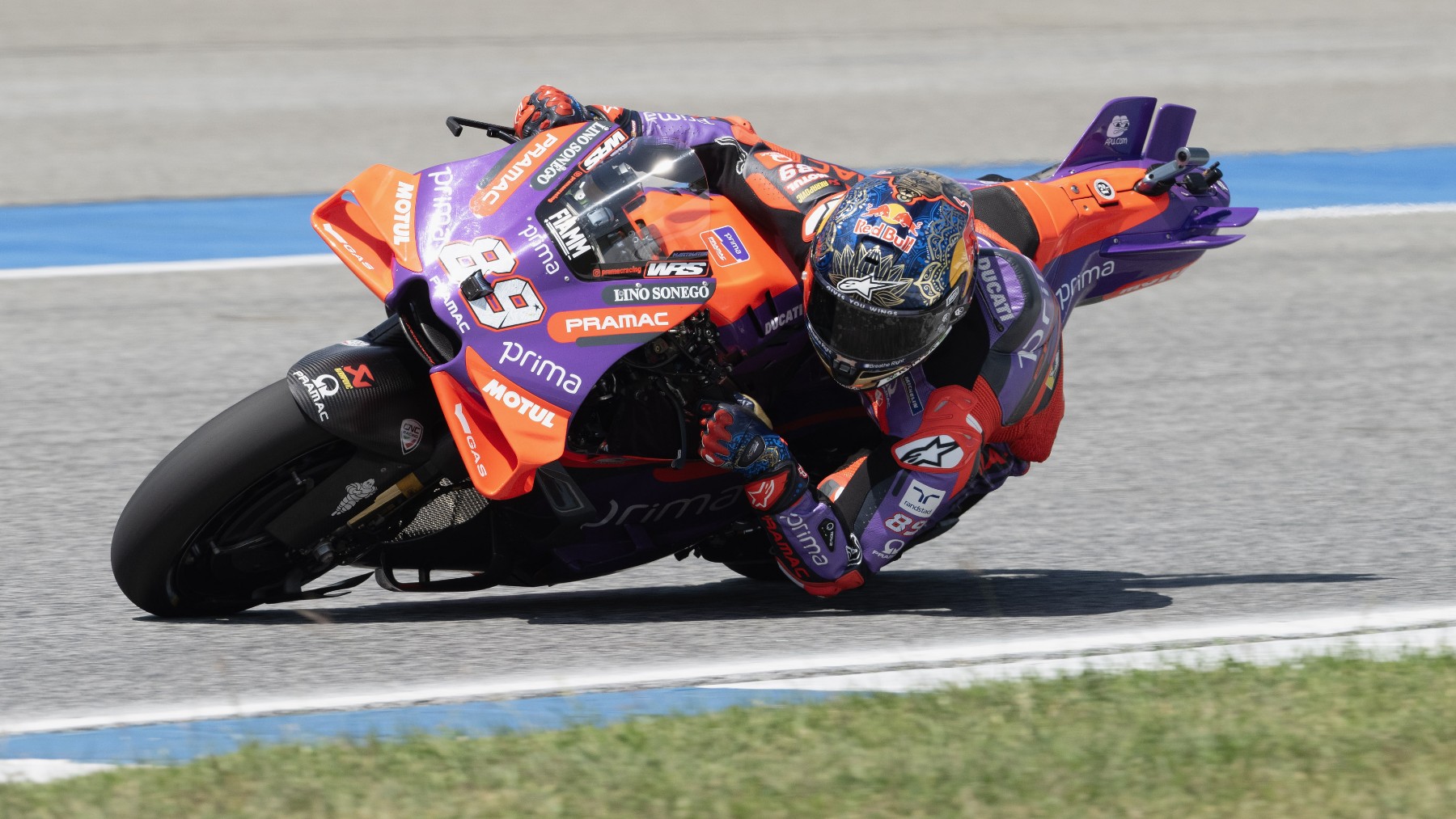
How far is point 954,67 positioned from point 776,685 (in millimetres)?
13455

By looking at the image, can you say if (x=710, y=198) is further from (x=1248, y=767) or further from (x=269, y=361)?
(x=269, y=361)

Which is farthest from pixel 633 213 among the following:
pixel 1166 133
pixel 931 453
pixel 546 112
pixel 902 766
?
pixel 1166 133

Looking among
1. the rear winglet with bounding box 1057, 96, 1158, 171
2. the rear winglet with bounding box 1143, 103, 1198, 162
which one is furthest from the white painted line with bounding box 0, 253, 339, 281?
the rear winglet with bounding box 1143, 103, 1198, 162

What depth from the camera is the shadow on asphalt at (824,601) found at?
4.96m

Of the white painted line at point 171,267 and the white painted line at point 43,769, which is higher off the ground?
the white painted line at point 43,769

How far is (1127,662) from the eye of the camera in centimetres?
441

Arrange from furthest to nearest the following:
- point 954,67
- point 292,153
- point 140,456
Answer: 1. point 954,67
2. point 292,153
3. point 140,456

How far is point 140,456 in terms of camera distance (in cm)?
650

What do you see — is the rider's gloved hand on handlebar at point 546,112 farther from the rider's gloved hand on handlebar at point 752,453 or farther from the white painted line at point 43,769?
the white painted line at point 43,769

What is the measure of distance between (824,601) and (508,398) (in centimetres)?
139

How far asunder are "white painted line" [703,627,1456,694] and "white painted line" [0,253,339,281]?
18.0 ft

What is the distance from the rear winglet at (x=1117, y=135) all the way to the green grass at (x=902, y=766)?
216 cm

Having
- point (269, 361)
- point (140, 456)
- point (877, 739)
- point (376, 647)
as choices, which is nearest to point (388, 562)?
point (376, 647)

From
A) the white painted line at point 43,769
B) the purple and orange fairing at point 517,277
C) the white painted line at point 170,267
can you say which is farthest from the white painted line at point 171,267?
the white painted line at point 43,769
